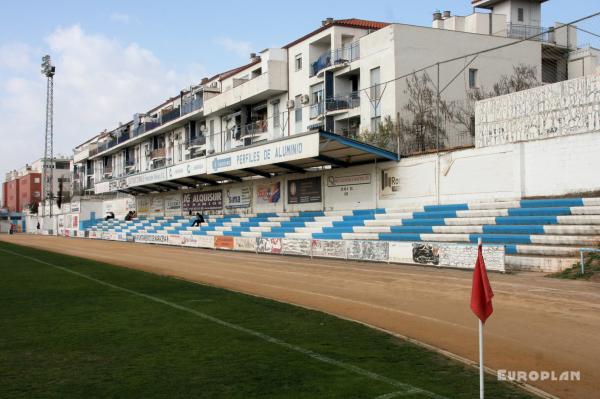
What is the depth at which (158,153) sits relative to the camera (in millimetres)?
65375

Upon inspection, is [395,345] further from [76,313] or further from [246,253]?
[246,253]

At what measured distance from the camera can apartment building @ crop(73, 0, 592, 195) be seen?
33688 mm

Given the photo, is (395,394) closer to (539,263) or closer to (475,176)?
(539,263)

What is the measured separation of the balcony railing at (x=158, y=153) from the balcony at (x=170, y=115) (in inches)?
133

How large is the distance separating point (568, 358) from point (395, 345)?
2326mm

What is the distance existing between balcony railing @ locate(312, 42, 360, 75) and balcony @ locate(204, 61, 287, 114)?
13.4ft

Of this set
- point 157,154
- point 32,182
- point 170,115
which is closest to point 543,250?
point 170,115

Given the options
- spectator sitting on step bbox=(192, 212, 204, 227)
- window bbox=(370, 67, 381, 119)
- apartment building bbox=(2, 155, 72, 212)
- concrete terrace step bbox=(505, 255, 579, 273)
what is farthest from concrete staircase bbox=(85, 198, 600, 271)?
apartment building bbox=(2, 155, 72, 212)

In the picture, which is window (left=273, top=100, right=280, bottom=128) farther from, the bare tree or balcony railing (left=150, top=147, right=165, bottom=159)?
balcony railing (left=150, top=147, right=165, bottom=159)

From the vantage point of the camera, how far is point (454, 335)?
9461mm

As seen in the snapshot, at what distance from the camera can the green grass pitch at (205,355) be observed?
597 cm

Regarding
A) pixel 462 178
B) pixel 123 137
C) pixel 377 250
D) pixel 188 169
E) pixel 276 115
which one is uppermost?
pixel 123 137

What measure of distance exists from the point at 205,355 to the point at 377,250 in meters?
17.3

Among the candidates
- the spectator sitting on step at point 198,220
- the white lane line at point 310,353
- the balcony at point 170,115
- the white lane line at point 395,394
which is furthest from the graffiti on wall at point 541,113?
the balcony at point 170,115
